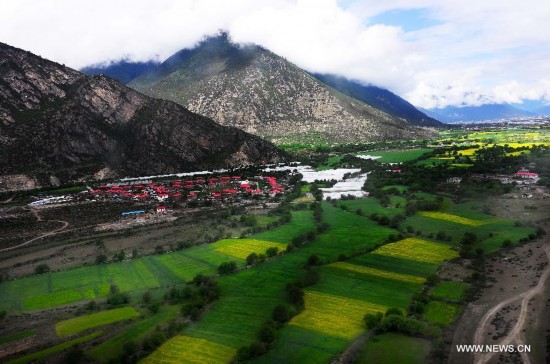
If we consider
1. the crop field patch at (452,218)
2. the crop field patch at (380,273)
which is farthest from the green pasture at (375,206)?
the crop field patch at (380,273)

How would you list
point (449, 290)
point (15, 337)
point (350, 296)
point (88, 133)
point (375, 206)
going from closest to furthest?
point (15, 337)
point (350, 296)
point (449, 290)
point (375, 206)
point (88, 133)

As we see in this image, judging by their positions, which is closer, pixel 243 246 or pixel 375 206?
pixel 243 246

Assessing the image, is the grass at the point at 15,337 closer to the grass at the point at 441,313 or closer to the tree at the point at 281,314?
the tree at the point at 281,314

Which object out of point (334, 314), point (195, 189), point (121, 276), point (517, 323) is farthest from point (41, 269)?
point (195, 189)

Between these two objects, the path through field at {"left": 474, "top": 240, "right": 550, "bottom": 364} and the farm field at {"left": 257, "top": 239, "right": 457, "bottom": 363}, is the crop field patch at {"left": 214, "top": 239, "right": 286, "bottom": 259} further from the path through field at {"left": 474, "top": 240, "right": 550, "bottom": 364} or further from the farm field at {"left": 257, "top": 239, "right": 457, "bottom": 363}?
the path through field at {"left": 474, "top": 240, "right": 550, "bottom": 364}

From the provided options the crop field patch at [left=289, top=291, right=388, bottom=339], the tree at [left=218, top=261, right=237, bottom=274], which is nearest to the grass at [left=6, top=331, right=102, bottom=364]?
the tree at [left=218, top=261, right=237, bottom=274]

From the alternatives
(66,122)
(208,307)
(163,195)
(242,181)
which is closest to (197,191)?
(163,195)

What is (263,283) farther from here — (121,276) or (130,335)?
(121,276)

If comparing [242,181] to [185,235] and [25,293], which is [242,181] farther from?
[25,293]
